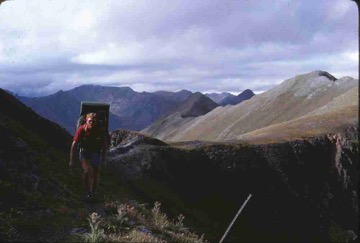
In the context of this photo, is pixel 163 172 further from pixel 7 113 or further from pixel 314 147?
pixel 314 147

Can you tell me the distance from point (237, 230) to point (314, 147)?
29659 mm

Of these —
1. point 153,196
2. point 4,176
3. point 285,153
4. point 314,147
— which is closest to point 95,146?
point 4,176

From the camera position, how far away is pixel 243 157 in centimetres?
7562

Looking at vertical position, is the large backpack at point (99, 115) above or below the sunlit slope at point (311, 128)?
above

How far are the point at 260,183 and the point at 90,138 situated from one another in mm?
62090

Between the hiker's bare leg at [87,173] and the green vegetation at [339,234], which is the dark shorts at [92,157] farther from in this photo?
the green vegetation at [339,234]

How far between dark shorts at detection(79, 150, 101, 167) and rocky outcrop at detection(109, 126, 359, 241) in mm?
35524

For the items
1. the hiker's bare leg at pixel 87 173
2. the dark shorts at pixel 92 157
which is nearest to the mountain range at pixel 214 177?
the hiker's bare leg at pixel 87 173

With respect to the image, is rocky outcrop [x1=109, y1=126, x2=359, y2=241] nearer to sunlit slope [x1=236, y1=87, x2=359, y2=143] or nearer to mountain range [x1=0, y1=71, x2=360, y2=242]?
mountain range [x1=0, y1=71, x2=360, y2=242]

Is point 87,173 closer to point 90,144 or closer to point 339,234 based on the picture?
point 90,144

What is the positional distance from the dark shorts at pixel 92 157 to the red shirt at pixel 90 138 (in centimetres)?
16

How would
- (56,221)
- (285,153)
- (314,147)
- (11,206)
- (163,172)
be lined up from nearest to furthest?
1. (56,221)
2. (11,206)
3. (163,172)
4. (285,153)
5. (314,147)

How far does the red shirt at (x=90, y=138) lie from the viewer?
16.2 meters

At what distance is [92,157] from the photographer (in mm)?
16562
